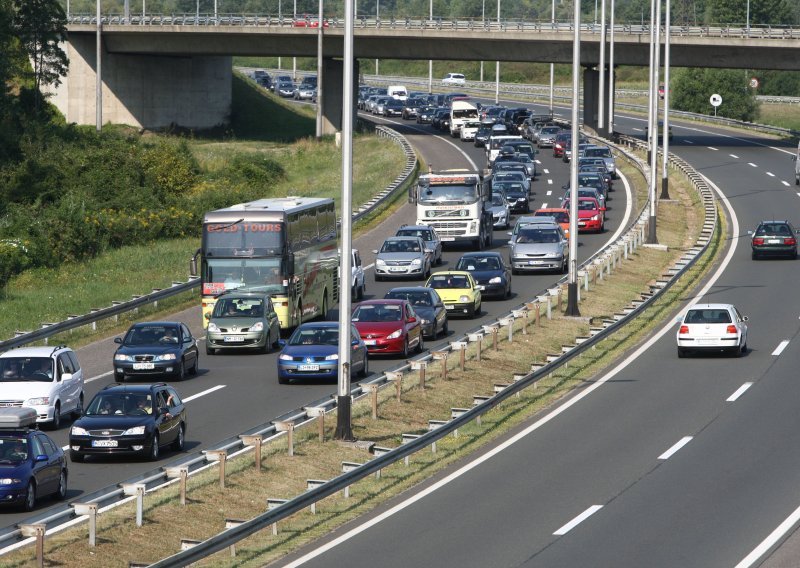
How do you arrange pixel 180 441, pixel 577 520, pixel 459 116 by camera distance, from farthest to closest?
1. pixel 459 116
2. pixel 180 441
3. pixel 577 520

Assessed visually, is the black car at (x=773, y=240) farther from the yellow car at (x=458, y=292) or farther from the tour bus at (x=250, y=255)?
the tour bus at (x=250, y=255)

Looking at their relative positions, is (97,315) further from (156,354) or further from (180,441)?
(180,441)

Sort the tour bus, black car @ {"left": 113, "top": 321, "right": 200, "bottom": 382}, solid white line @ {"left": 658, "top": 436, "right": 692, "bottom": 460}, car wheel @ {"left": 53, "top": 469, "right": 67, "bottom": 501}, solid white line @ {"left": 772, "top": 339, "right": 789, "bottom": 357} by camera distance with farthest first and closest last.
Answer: the tour bus
solid white line @ {"left": 772, "top": 339, "right": 789, "bottom": 357}
black car @ {"left": 113, "top": 321, "right": 200, "bottom": 382}
solid white line @ {"left": 658, "top": 436, "right": 692, "bottom": 460}
car wheel @ {"left": 53, "top": 469, "right": 67, "bottom": 501}

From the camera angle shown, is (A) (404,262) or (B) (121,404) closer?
(B) (121,404)

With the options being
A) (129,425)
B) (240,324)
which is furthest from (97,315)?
(129,425)

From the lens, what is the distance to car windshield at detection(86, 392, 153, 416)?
26.3 m

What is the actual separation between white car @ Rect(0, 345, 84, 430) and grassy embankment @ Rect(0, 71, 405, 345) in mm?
10508

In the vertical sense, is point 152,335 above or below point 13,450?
below

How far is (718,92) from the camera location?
141125 mm

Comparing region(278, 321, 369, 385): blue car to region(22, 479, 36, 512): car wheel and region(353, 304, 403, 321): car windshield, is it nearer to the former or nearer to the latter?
region(353, 304, 403, 321): car windshield

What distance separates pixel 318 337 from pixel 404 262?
1581cm

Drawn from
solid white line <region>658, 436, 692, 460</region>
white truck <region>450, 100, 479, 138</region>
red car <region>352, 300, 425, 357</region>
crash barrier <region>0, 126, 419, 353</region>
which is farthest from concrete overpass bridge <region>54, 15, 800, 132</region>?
solid white line <region>658, 436, 692, 460</region>

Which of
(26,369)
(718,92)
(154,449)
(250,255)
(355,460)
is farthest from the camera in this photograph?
(718,92)

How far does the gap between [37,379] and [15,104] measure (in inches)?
2632
